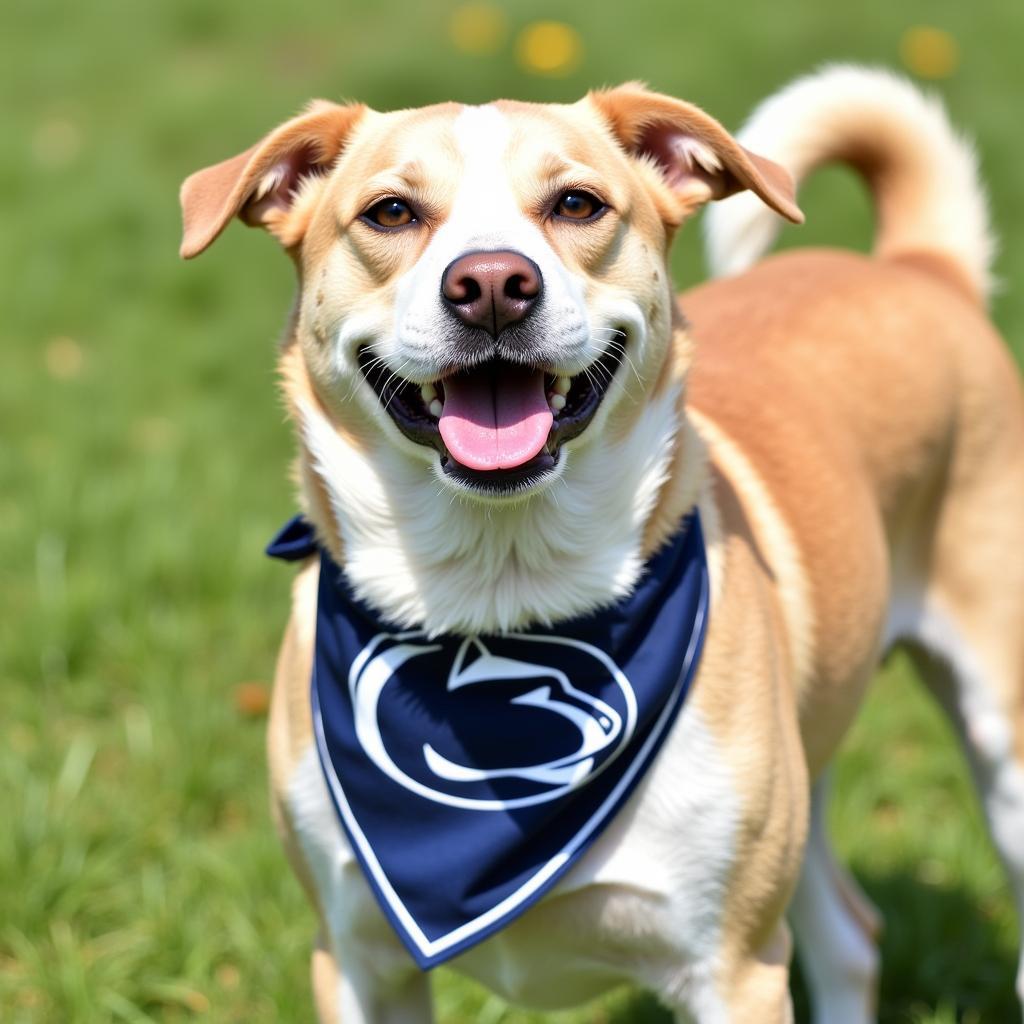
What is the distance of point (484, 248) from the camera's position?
2457 mm

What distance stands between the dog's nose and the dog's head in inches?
0.9

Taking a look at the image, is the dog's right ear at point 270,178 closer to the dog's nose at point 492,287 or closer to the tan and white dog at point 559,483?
the tan and white dog at point 559,483

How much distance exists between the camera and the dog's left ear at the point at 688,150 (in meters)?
2.78

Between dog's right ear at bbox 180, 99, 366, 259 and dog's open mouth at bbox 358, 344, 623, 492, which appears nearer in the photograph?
dog's open mouth at bbox 358, 344, 623, 492

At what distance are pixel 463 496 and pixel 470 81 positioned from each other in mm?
6511

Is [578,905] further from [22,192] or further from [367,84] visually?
[367,84]

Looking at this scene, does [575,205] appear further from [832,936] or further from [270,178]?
[832,936]

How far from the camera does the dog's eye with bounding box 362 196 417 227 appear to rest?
269cm

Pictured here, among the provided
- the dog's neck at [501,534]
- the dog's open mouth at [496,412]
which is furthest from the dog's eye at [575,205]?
the dog's neck at [501,534]

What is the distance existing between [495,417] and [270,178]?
75 centimetres

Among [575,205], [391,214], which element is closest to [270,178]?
[391,214]

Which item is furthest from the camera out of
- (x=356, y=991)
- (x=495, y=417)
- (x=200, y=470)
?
(x=200, y=470)

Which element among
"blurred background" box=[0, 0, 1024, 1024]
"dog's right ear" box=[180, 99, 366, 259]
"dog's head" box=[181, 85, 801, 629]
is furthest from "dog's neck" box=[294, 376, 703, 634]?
"blurred background" box=[0, 0, 1024, 1024]

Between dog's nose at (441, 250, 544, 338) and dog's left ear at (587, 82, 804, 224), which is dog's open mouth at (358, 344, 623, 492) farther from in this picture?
dog's left ear at (587, 82, 804, 224)
